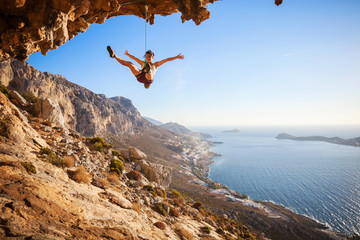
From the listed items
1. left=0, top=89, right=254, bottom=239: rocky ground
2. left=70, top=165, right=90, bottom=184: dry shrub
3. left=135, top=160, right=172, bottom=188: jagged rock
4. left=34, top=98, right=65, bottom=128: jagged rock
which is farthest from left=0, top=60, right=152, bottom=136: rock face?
left=70, top=165, right=90, bottom=184: dry shrub

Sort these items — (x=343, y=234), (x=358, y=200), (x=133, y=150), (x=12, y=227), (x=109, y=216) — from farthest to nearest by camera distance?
(x=358, y=200), (x=343, y=234), (x=133, y=150), (x=109, y=216), (x=12, y=227)

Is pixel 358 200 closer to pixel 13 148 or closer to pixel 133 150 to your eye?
pixel 133 150

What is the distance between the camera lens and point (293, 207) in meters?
52.8

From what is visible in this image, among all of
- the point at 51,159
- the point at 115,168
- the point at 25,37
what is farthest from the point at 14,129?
the point at 115,168

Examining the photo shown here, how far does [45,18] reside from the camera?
4.82 m

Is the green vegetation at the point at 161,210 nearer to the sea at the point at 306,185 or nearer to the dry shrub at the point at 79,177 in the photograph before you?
the dry shrub at the point at 79,177

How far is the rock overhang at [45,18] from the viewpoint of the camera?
4594 mm

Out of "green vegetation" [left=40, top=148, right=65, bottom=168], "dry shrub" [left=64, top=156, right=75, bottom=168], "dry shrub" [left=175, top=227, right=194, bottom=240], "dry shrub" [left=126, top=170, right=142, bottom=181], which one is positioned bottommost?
"dry shrub" [left=175, top=227, right=194, bottom=240]

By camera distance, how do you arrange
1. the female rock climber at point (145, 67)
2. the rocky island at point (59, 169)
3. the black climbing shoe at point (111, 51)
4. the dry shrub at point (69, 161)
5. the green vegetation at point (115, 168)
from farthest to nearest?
the green vegetation at point (115, 168), the dry shrub at point (69, 161), the female rock climber at point (145, 67), the black climbing shoe at point (111, 51), the rocky island at point (59, 169)

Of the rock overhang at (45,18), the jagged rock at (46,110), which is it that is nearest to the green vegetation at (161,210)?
the rock overhang at (45,18)

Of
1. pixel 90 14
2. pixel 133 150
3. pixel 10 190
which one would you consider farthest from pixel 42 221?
pixel 133 150

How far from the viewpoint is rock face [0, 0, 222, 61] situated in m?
4.59

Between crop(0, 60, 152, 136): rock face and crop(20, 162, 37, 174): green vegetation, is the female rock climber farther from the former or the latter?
crop(0, 60, 152, 136): rock face

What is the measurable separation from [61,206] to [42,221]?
793mm
